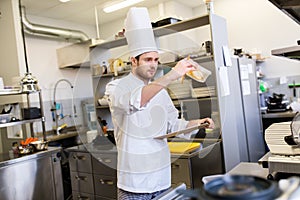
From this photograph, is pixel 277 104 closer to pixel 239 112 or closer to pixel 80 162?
pixel 239 112

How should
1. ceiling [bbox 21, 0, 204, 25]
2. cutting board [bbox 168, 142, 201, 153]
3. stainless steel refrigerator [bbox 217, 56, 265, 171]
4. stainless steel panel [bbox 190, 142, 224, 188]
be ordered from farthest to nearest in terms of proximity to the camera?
ceiling [bbox 21, 0, 204, 25], stainless steel refrigerator [bbox 217, 56, 265, 171], stainless steel panel [bbox 190, 142, 224, 188], cutting board [bbox 168, 142, 201, 153]

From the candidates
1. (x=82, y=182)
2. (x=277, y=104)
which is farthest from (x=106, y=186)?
(x=277, y=104)

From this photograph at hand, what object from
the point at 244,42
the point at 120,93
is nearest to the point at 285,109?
the point at 244,42

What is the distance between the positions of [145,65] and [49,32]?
3.14 metres

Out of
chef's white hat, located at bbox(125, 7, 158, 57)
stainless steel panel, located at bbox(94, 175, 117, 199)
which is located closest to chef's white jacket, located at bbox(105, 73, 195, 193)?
chef's white hat, located at bbox(125, 7, 158, 57)

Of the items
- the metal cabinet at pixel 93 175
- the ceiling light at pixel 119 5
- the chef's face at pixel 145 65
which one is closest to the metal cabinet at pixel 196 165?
the metal cabinet at pixel 93 175

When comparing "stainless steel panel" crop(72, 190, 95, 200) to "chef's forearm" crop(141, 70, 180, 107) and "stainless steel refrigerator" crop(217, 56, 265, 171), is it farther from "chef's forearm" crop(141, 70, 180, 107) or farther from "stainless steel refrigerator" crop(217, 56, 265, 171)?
"chef's forearm" crop(141, 70, 180, 107)

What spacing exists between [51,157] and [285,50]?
7.81 ft

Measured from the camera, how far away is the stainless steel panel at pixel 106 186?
9.29 ft

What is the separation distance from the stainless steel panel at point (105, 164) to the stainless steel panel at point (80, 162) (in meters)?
0.08

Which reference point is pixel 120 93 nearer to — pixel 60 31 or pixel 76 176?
pixel 76 176

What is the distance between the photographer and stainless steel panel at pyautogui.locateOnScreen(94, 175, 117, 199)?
283 cm

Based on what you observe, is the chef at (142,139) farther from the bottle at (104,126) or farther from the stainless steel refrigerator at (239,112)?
the bottle at (104,126)

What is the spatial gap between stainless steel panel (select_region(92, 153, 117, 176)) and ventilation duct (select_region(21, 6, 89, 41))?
2086 millimetres
